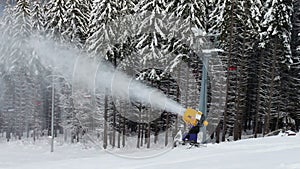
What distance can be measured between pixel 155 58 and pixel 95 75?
5636mm

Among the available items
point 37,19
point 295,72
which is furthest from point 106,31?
point 295,72

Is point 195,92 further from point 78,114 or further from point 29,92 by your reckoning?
point 29,92

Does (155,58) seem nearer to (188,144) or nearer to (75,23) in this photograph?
(75,23)

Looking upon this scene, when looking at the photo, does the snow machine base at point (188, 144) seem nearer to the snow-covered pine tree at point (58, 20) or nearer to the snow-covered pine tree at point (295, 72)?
the snow-covered pine tree at point (58, 20)

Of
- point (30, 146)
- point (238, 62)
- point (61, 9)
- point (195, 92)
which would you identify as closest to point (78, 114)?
point (30, 146)

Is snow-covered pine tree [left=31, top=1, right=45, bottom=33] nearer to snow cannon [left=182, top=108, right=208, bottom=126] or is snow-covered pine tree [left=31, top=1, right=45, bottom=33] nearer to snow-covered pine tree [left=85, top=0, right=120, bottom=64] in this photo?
snow-covered pine tree [left=85, top=0, right=120, bottom=64]

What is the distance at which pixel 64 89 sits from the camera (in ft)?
119

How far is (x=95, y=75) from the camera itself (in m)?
26.7

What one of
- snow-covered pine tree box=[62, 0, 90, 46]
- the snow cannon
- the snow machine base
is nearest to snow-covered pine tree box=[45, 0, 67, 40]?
snow-covered pine tree box=[62, 0, 90, 46]

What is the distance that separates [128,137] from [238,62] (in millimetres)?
15805

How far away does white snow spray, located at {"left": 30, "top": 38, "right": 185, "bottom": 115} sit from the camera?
24594mm

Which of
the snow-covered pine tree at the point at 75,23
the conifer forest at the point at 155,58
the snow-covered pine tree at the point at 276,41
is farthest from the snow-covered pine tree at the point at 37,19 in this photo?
the snow-covered pine tree at the point at 276,41

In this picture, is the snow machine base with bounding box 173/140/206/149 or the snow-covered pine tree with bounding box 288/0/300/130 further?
the snow-covered pine tree with bounding box 288/0/300/130

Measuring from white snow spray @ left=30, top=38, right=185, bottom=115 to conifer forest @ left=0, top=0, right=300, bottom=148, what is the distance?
103mm
